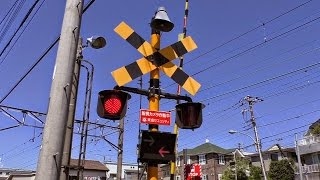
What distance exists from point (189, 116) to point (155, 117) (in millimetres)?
578

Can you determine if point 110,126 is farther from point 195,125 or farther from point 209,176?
point 209,176

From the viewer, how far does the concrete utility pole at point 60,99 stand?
5344 millimetres

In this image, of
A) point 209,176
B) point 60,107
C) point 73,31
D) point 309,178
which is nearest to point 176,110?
point 60,107

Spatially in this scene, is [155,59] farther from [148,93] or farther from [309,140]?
[309,140]

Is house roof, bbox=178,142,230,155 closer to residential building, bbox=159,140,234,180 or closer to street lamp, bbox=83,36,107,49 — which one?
residential building, bbox=159,140,234,180

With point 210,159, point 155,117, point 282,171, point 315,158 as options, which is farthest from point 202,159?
point 155,117

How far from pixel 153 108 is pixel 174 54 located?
1072 mm

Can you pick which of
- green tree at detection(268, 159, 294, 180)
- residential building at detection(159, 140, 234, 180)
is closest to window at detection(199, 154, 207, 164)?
residential building at detection(159, 140, 234, 180)

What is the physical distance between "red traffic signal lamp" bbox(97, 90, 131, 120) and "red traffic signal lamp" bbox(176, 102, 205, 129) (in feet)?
3.12

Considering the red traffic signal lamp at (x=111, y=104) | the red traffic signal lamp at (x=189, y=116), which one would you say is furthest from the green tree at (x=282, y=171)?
the red traffic signal lamp at (x=111, y=104)

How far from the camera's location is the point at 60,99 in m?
5.71

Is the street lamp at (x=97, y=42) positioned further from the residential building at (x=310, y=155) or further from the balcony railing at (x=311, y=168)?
the balcony railing at (x=311, y=168)

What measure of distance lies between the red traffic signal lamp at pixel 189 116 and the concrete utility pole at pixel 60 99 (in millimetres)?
1728

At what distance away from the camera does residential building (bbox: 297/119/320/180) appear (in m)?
44.9
